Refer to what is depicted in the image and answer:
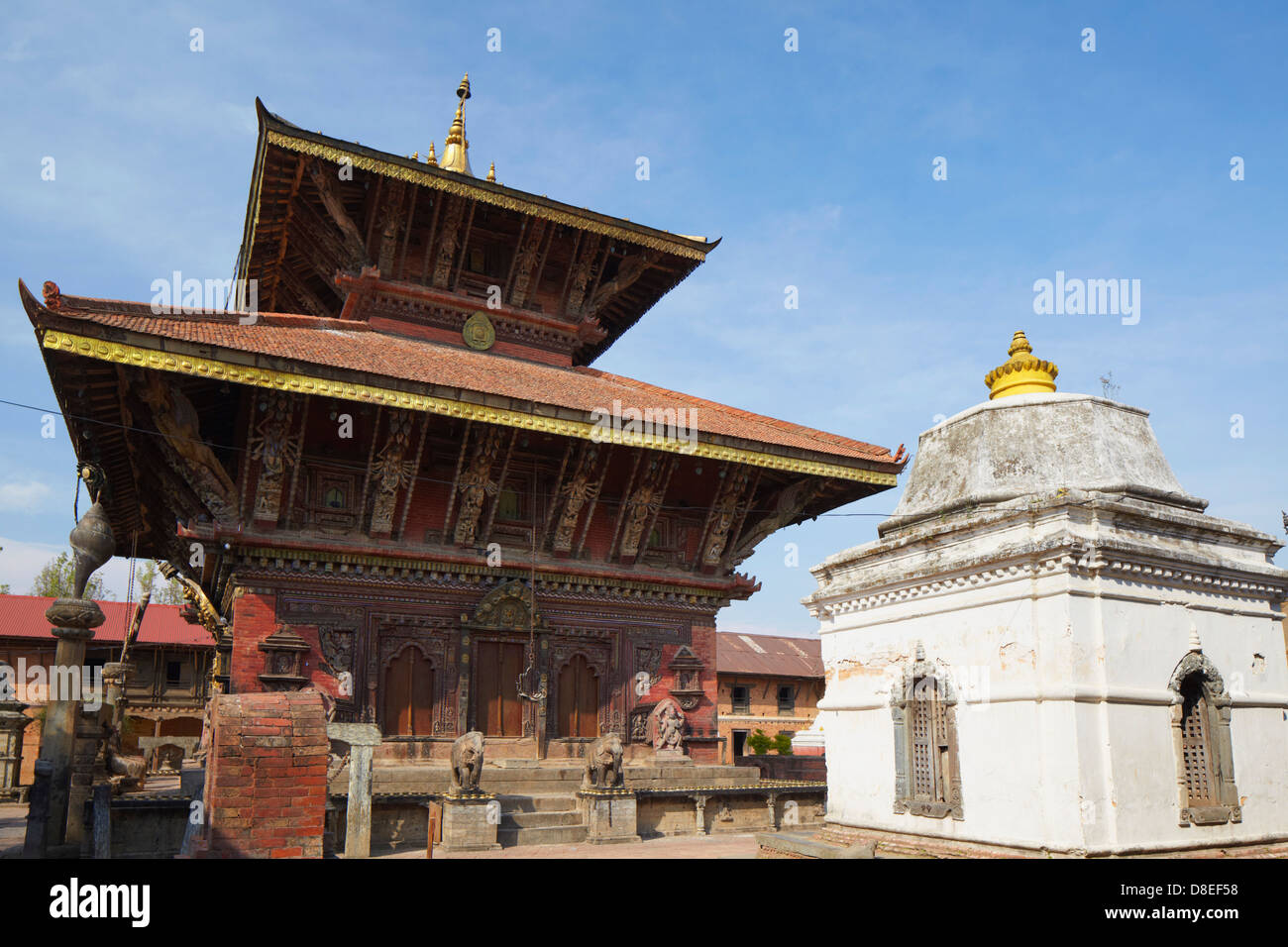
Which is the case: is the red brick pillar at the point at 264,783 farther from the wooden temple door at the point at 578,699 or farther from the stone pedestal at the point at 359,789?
the wooden temple door at the point at 578,699

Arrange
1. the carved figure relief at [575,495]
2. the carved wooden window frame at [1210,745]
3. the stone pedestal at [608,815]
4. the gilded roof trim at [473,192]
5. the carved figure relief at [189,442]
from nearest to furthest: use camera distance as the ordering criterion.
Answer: the carved wooden window frame at [1210,745] < the carved figure relief at [189,442] < the stone pedestal at [608,815] < the gilded roof trim at [473,192] < the carved figure relief at [575,495]

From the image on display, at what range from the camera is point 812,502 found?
822 inches

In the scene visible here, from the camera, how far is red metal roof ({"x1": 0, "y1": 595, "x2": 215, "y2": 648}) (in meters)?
38.6

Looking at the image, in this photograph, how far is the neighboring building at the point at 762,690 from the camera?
42719 mm

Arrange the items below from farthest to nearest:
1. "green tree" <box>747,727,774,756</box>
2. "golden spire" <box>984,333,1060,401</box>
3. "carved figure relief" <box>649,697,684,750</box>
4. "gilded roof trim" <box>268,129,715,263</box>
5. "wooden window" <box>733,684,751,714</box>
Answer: "wooden window" <box>733,684,751,714</box> < "green tree" <box>747,727,774,756</box> < "carved figure relief" <box>649,697,684,750</box> < "gilded roof trim" <box>268,129,715,263</box> < "golden spire" <box>984,333,1060,401</box>

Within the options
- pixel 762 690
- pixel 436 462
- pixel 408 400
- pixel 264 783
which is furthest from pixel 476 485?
pixel 762 690

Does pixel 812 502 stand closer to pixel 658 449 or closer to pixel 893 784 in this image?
pixel 658 449

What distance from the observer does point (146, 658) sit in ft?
135

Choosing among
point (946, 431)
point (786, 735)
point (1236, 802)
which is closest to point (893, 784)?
point (1236, 802)

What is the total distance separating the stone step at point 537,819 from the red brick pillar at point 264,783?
894cm

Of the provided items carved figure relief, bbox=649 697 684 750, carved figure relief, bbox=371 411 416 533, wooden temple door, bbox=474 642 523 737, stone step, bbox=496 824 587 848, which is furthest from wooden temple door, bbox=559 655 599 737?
carved figure relief, bbox=371 411 416 533

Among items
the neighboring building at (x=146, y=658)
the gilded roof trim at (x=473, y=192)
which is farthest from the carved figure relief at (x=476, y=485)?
the neighboring building at (x=146, y=658)

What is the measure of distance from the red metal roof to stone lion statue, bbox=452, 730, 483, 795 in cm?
2845

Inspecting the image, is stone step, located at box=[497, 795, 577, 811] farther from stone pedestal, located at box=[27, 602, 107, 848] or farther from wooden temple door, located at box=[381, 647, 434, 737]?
stone pedestal, located at box=[27, 602, 107, 848]
